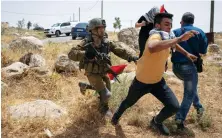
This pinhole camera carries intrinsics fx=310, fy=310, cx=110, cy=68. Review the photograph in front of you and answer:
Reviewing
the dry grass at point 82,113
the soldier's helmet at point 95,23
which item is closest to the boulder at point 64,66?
the dry grass at point 82,113

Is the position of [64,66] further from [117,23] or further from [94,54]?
[117,23]

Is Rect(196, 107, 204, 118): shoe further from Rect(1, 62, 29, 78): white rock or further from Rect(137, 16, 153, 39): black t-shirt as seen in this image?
Rect(1, 62, 29, 78): white rock

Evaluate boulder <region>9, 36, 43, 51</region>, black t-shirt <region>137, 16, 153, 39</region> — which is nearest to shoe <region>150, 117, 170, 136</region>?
black t-shirt <region>137, 16, 153, 39</region>

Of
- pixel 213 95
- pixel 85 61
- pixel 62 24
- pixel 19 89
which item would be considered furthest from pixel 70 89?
pixel 62 24

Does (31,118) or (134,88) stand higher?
(134,88)

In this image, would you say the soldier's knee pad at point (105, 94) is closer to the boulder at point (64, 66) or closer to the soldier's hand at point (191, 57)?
the soldier's hand at point (191, 57)

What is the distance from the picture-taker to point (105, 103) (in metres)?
4.99

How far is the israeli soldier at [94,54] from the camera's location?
4477 millimetres

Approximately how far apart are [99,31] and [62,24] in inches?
1078

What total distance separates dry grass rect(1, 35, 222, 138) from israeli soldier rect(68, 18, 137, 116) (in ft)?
1.21

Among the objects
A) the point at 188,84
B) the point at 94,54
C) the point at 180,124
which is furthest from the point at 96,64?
the point at 180,124

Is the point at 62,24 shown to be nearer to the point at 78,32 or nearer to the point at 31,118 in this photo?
the point at 78,32

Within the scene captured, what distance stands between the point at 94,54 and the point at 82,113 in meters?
1.05

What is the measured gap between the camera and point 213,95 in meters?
7.09
